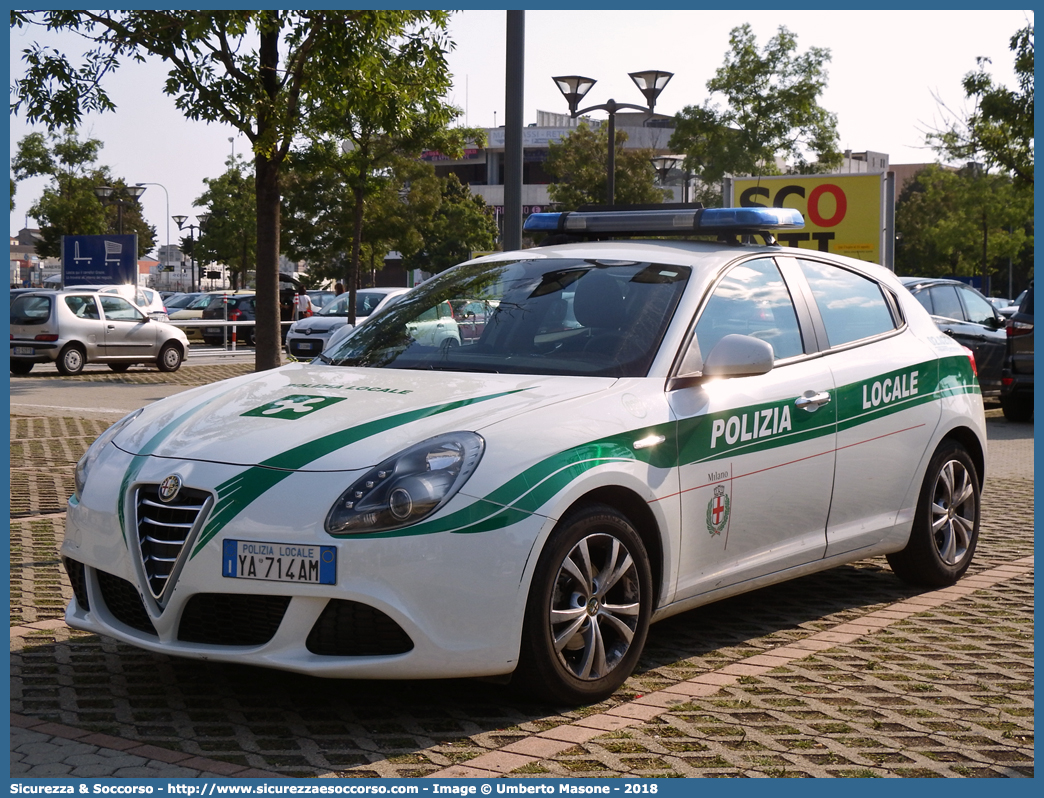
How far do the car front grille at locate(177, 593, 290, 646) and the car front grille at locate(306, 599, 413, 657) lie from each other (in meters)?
0.14

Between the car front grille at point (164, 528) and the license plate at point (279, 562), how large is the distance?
178 mm

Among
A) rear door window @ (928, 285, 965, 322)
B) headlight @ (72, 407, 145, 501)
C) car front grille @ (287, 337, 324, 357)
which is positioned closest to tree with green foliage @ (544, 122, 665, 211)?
car front grille @ (287, 337, 324, 357)

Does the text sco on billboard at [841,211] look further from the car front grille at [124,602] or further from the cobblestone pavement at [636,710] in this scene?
the car front grille at [124,602]

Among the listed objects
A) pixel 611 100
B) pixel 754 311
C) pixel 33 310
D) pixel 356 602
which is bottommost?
pixel 356 602

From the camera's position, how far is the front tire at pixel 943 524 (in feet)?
21.3

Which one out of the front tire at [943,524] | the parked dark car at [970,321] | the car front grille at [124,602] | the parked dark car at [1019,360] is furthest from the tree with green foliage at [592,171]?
the car front grille at [124,602]

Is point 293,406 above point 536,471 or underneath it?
above

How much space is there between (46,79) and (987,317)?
11.9 metres

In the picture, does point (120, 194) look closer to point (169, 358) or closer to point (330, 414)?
point (169, 358)

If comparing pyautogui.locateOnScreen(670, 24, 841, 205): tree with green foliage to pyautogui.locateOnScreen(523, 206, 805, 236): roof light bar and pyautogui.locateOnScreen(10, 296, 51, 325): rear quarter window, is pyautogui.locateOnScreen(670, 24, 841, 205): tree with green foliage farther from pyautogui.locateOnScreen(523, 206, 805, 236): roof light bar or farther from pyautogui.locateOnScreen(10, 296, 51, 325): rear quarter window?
pyautogui.locateOnScreen(523, 206, 805, 236): roof light bar

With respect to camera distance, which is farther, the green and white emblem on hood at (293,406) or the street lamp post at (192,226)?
the street lamp post at (192,226)

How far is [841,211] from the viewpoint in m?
22.7

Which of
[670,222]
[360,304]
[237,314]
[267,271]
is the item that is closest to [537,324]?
[670,222]

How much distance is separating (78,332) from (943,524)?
19.6 m
